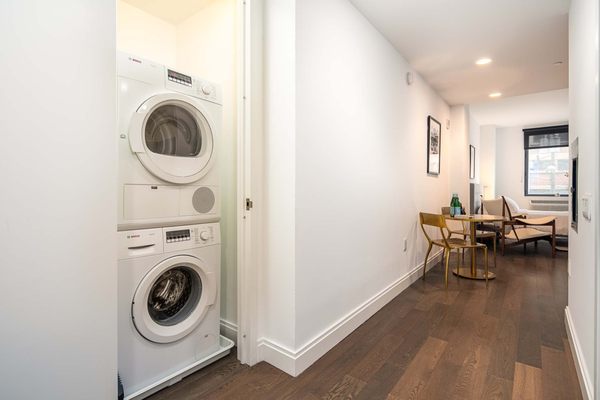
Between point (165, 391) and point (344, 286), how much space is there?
123 centimetres

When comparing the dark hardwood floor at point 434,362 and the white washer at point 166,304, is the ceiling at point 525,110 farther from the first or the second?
the white washer at point 166,304

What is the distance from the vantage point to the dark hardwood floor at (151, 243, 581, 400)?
1.53 meters

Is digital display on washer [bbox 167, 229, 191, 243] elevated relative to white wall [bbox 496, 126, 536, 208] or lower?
lower

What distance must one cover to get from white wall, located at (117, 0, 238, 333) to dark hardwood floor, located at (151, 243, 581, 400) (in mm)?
522

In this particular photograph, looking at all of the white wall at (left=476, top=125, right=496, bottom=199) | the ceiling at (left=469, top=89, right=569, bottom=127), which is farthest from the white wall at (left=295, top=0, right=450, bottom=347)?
the white wall at (left=476, top=125, right=496, bottom=199)

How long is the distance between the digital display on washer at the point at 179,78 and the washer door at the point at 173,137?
9 centimetres

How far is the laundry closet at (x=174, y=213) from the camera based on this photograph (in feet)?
4.69

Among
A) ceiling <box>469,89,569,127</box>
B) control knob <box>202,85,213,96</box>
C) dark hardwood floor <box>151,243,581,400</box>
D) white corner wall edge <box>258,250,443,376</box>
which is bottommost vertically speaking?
dark hardwood floor <box>151,243,581,400</box>

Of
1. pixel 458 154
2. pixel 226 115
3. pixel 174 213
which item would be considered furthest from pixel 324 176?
pixel 458 154

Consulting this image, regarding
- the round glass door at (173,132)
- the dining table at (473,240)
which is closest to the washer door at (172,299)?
the round glass door at (173,132)

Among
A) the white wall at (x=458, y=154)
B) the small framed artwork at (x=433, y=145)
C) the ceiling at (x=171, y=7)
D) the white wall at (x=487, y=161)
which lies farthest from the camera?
the white wall at (x=487, y=161)

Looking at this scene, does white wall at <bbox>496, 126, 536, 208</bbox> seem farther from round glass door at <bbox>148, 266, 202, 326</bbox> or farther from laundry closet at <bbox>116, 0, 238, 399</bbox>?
round glass door at <bbox>148, 266, 202, 326</bbox>

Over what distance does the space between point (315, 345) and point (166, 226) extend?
1.11 metres

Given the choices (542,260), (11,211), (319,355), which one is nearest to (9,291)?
(11,211)
